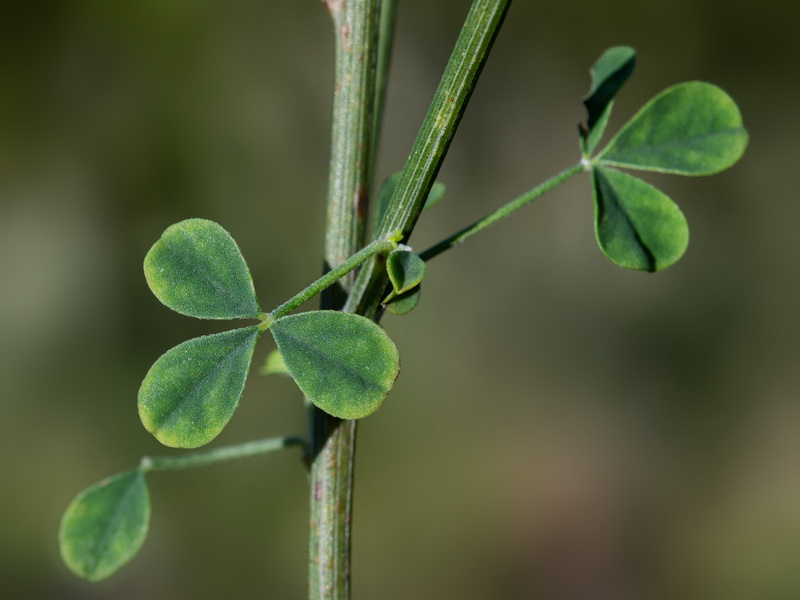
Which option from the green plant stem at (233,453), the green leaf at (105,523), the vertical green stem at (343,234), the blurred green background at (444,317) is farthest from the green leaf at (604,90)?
the blurred green background at (444,317)

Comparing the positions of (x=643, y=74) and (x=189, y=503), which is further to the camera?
(x=643, y=74)

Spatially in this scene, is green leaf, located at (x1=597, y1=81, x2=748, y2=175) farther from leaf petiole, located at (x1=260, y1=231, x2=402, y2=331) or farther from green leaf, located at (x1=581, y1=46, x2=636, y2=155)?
leaf petiole, located at (x1=260, y1=231, x2=402, y2=331)

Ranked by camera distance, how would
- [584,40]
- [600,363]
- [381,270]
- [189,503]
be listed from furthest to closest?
[600,363]
[584,40]
[189,503]
[381,270]

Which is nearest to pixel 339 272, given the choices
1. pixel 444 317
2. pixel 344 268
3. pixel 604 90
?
pixel 344 268

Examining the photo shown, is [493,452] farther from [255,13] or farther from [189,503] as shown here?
[255,13]

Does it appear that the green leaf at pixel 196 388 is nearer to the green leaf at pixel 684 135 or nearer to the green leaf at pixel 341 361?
the green leaf at pixel 341 361

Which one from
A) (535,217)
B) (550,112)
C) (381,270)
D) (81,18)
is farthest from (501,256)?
(381,270)

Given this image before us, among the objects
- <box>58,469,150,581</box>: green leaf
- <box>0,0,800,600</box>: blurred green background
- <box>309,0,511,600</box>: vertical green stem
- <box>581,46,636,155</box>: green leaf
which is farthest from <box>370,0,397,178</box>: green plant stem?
<box>0,0,800,600</box>: blurred green background

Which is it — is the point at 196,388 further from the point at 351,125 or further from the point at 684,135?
the point at 684,135
